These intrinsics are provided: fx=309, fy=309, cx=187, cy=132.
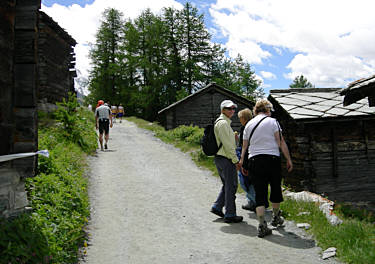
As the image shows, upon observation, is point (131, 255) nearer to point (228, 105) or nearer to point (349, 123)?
point (228, 105)

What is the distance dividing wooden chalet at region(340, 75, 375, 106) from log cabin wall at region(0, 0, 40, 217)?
15.7 feet

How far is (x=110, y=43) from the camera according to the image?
45.2 metres

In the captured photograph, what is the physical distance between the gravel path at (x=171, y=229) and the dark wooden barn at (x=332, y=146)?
3376mm

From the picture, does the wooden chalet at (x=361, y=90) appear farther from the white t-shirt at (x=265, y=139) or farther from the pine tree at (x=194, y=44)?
the pine tree at (x=194, y=44)

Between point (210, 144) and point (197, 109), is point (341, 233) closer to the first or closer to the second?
point (210, 144)

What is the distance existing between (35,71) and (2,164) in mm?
1255

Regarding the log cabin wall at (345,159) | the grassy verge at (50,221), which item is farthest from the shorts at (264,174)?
the log cabin wall at (345,159)

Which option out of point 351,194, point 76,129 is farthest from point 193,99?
point 351,194

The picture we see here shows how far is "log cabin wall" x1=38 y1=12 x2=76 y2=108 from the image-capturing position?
1606 cm

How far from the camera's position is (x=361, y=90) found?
16.2ft

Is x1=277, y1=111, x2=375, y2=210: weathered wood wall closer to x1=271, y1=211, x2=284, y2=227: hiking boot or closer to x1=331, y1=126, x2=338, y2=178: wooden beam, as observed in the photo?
x1=331, y1=126, x2=338, y2=178: wooden beam

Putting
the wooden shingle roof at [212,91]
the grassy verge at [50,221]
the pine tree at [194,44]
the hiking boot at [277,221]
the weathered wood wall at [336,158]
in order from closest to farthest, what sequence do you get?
1. the grassy verge at [50,221]
2. the hiking boot at [277,221]
3. the weathered wood wall at [336,158]
4. the wooden shingle roof at [212,91]
5. the pine tree at [194,44]

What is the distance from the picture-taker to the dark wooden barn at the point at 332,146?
9992 mm

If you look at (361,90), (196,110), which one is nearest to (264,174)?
(361,90)
